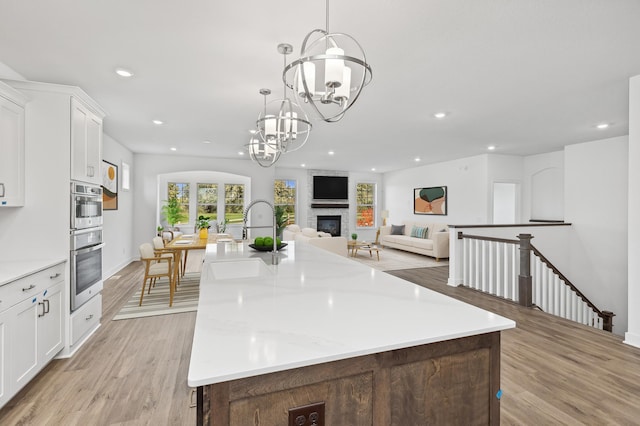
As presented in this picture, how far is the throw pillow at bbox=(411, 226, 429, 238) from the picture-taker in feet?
27.8

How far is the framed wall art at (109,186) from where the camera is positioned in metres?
5.22

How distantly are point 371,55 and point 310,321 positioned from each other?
7.43ft

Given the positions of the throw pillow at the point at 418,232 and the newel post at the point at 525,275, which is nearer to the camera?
the newel post at the point at 525,275

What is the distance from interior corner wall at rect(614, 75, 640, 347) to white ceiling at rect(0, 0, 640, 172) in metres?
0.32

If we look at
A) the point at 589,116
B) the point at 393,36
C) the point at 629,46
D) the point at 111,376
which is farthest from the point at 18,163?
the point at 589,116

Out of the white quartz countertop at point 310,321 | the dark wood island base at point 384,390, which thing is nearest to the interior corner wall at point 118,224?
the white quartz countertop at point 310,321

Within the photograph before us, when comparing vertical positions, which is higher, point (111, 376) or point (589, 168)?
point (589, 168)

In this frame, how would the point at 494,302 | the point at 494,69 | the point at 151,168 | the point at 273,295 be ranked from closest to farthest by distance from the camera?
the point at 273,295, the point at 494,69, the point at 494,302, the point at 151,168

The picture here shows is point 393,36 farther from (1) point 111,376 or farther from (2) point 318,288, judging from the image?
(1) point 111,376

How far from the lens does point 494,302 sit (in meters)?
4.10

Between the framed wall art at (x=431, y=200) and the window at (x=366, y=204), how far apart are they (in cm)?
193

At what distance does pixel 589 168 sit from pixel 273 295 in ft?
21.9

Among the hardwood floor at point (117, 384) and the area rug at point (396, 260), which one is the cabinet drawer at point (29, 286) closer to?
the hardwood floor at point (117, 384)

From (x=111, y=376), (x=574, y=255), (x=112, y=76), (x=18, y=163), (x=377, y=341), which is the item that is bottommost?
(x=111, y=376)
